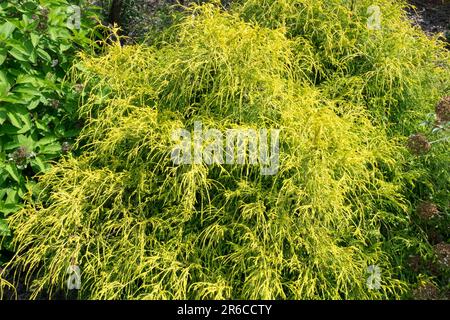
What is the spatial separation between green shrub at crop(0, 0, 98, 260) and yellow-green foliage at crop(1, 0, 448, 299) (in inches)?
5.0

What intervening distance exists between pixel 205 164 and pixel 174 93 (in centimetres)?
46

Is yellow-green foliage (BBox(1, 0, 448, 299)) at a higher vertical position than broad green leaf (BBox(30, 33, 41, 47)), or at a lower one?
lower

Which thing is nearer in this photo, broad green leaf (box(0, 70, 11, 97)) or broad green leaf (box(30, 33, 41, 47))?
broad green leaf (box(0, 70, 11, 97))

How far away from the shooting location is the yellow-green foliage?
2.22 metres

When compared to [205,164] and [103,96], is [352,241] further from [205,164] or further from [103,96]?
[103,96]

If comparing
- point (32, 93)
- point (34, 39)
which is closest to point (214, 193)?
point (32, 93)

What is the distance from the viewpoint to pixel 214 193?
2395 millimetres

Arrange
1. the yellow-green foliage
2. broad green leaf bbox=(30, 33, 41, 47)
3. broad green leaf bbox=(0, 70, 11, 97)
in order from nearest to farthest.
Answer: the yellow-green foliage, broad green leaf bbox=(0, 70, 11, 97), broad green leaf bbox=(30, 33, 41, 47)

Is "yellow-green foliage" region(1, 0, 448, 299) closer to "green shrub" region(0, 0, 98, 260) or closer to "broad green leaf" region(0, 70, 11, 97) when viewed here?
"green shrub" region(0, 0, 98, 260)

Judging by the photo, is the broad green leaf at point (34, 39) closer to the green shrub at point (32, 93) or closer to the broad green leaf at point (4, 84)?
the green shrub at point (32, 93)

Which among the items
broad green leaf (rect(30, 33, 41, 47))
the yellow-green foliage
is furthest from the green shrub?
the yellow-green foliage

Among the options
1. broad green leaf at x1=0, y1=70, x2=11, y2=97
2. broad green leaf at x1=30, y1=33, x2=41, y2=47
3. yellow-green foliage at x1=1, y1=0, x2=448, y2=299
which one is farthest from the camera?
broad green leaf at x1=30, y1=33, x2=41, y2=47

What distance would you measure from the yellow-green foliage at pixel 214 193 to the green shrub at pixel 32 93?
127 mm

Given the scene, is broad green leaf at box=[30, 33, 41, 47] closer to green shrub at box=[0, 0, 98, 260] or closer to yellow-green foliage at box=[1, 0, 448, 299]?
green shrub at box=[0, 0, 98, 260]
